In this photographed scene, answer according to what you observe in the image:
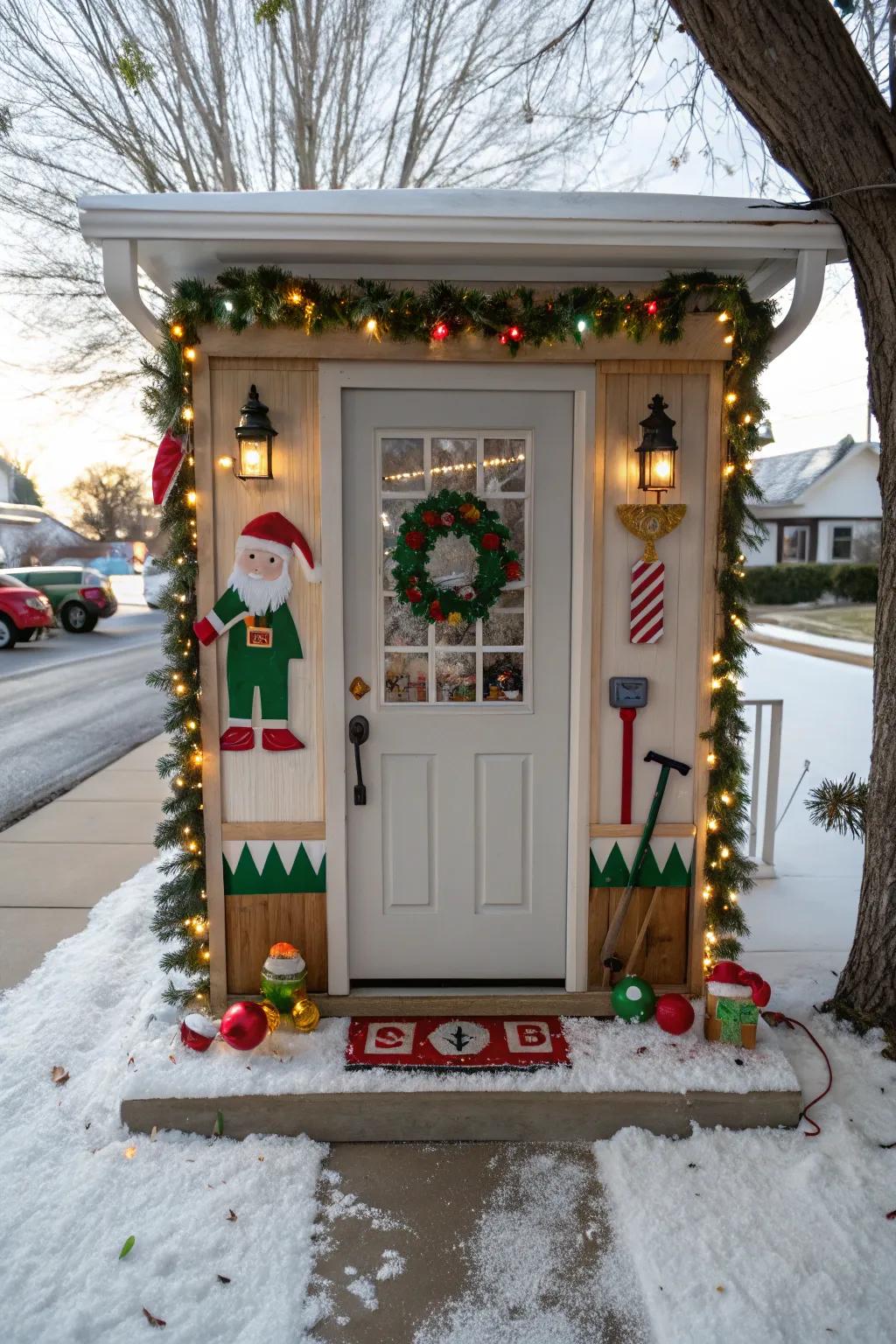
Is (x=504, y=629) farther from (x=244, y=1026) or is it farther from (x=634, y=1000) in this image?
(x=244, y=1026)

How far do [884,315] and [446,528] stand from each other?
161cm

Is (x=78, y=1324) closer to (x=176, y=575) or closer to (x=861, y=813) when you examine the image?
(x=176, y=575)

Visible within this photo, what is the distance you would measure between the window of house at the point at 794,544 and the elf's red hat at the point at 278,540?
2144 centimetres

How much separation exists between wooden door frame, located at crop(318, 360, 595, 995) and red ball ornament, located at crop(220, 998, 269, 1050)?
1.18 ft

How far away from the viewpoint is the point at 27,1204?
2.26m

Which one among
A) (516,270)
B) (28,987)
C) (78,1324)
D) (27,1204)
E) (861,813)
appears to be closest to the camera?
(78,1324)

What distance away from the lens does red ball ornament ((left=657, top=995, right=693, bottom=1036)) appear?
2814mm

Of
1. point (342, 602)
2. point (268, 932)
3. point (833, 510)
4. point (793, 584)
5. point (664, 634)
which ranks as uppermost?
point (833, 510)

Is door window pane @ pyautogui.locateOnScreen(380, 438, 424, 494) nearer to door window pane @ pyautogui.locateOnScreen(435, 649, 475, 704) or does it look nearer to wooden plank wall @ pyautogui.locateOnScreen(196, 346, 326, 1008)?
wooden plank wall @ pyautogui.locateOnScreen(196, 346, 326, 1008)

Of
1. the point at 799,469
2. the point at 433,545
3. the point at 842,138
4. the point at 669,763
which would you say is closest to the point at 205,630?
the point at 433,545

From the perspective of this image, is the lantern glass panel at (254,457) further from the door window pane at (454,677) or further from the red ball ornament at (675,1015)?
the red ball ornament at (675,1015)

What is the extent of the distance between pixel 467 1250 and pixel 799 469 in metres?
23.8

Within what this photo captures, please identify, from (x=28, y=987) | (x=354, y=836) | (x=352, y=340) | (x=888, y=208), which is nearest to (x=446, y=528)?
(x=352, y=340)

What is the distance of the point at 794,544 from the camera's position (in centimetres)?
2203
